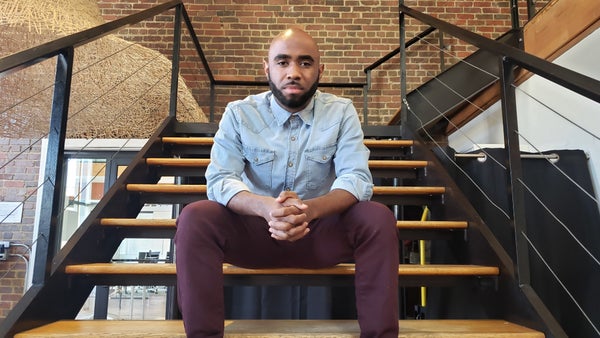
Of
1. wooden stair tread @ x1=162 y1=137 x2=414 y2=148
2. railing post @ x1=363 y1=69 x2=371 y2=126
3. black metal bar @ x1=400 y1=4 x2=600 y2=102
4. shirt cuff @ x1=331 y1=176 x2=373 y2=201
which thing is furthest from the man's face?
railing post @ x1=363 y1=69 x2=371 y2=126

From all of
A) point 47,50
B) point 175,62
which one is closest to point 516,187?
point 47,50

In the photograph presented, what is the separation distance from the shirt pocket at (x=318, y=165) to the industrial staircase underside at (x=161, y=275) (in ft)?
0.79

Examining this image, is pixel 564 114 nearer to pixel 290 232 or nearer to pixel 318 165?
pixel 318 165

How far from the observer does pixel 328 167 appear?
1.26m

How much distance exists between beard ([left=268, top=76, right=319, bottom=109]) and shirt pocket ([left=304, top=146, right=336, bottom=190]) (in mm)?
134

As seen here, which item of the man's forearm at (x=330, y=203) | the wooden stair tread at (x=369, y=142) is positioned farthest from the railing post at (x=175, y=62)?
the man's forearm at (x=330, y=203)

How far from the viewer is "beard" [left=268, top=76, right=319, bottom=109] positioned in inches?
47.8

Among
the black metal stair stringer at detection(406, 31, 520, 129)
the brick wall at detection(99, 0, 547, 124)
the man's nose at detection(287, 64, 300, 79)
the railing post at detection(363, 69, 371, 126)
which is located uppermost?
the brick wall at detection(99, 0, 547, 124)

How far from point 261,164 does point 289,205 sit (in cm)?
28

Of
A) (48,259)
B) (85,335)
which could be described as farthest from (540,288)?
(48,259)

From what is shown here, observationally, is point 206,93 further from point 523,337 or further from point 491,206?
point 523,337

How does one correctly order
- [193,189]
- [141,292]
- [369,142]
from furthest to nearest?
[141,292]
[369,142]
[193,189]

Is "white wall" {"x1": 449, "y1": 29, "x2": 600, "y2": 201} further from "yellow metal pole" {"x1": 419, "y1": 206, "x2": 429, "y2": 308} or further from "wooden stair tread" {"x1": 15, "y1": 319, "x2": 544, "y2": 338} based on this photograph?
"wooden stair tread" {"x1": 15, "y1": 319, "x2": 544, "y2": 338}

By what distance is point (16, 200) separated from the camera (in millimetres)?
3850
